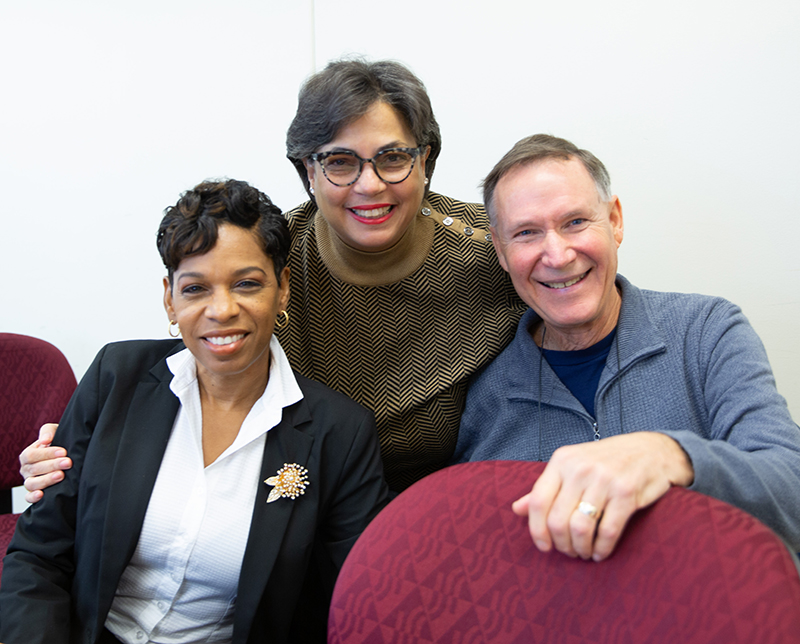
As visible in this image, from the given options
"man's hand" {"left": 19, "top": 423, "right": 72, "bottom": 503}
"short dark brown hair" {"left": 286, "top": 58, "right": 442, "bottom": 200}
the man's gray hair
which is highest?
"short dark brown hair" {"left": 286, "top": 58, "right": 442, "bottom": 200}

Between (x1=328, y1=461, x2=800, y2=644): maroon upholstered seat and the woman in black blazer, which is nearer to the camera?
(x1=328, y1=461, x2=800, y2=644): maroon upholstered seat

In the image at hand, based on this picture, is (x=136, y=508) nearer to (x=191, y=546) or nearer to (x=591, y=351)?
(x=191, y=546)

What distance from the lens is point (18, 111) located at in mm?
2564

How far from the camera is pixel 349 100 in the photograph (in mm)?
1449

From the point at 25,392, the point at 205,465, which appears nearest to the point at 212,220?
the point at 205,465

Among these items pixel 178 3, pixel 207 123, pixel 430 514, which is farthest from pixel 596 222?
pixel 178 3

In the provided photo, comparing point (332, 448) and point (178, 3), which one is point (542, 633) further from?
point (178, 3)

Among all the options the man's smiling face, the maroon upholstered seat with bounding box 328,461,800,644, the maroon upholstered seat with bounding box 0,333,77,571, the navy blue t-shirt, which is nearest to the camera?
the maroon upholstered seat with bounding box 328,461,800,644

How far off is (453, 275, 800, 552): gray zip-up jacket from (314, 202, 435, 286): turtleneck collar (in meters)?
0.33

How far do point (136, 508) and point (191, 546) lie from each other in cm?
13

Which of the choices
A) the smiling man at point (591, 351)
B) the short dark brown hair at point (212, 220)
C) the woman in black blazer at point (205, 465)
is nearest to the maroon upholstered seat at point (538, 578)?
the smiling man at point (591, 351)

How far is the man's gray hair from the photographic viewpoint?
A: 1.40 m

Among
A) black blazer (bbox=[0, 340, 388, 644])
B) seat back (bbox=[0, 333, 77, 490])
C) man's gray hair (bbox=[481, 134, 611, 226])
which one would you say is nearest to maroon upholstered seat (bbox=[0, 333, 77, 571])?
seat back (bbox=[0, 333, 77, 490])

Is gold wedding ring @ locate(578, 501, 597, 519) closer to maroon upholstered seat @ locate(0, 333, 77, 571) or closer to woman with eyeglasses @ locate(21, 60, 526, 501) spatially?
woman with eyeglasses @ locate(21, 60, 526, 501)
